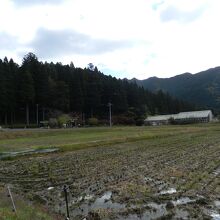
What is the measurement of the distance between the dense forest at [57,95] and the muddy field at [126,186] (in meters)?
54.0

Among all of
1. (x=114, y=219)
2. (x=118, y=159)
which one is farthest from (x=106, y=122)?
(x=114, y=219)

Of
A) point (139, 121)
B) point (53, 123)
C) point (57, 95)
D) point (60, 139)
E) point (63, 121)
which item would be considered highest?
point (57, 95)

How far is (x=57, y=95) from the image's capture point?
81.4m

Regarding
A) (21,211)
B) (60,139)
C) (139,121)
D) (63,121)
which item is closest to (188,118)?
(139,121)

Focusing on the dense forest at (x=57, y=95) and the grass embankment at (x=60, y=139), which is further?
the dense forest at (x=57, y=95)

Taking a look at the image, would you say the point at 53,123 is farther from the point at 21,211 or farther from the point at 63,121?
the point at 21,211

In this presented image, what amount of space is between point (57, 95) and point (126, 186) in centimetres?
7020

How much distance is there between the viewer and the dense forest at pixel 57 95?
7319cm

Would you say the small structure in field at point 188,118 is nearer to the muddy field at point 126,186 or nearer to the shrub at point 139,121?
the shrub at point 139,121

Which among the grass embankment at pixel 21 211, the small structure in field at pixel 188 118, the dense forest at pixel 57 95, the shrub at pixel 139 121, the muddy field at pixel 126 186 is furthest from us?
the small structure in field at pixel 188 118

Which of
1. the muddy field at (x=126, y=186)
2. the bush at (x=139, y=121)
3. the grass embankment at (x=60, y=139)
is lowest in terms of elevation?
the muddy field at (x=126, y=186)

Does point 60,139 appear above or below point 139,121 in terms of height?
below

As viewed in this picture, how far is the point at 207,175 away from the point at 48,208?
720 centimetres

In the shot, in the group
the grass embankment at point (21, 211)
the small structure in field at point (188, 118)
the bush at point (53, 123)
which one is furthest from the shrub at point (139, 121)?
the grass embankment at point (21, 211)
